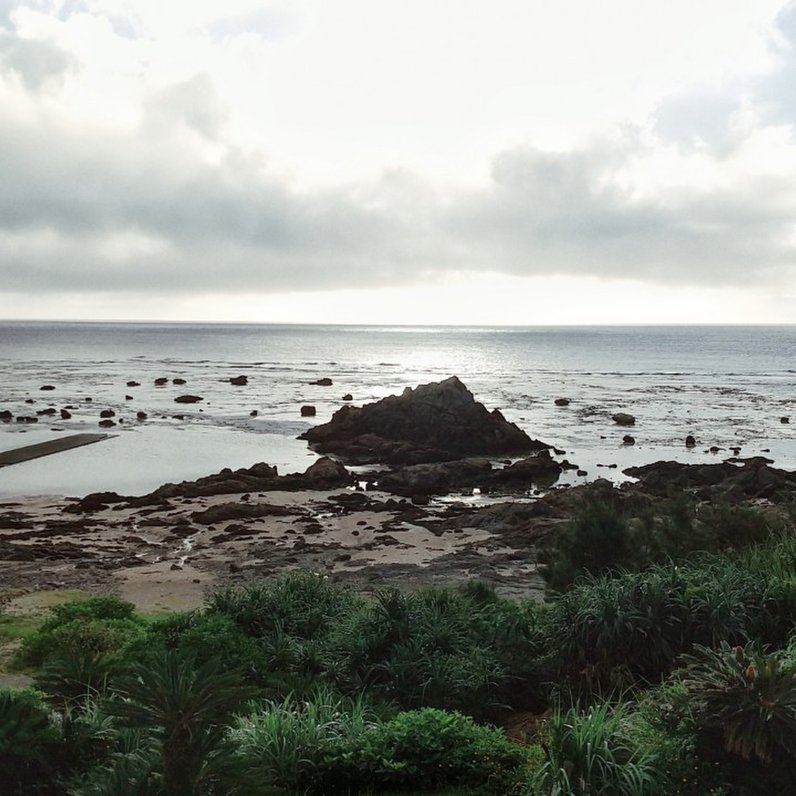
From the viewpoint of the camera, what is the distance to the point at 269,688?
888cm

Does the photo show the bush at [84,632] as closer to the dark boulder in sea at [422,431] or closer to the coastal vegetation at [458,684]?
the coastal vegetation at [458,684]

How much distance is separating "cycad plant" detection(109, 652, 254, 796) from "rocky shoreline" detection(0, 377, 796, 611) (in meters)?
11.4

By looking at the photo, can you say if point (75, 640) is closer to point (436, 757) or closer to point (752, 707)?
point (436, 757)

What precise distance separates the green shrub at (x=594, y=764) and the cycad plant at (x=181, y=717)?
101 inches

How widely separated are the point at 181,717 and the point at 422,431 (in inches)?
1470

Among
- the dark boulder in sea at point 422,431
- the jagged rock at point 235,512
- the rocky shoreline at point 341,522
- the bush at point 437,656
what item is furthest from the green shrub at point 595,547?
the dark boulder in sea at point 422,431

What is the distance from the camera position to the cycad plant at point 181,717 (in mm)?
4738

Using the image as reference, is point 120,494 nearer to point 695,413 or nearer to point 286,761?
point 286,761

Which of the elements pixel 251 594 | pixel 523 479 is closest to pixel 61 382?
pixel 523 479

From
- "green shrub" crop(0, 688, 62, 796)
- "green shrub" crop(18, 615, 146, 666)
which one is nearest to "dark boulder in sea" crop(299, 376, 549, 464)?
"green shrub" crop(18, 615, 146, 666)

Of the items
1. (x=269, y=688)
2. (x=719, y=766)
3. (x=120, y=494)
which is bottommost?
(x=120, y=494)

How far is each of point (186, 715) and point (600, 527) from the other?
8532 mm

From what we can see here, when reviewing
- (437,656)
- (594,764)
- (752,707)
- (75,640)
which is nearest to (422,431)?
(75,640)

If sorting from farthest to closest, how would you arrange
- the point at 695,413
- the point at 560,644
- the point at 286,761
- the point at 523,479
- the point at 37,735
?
the point at 695,413 → the point at 523,479 → the point at 560,644 → the point at 286,761 → the point at 37,735
